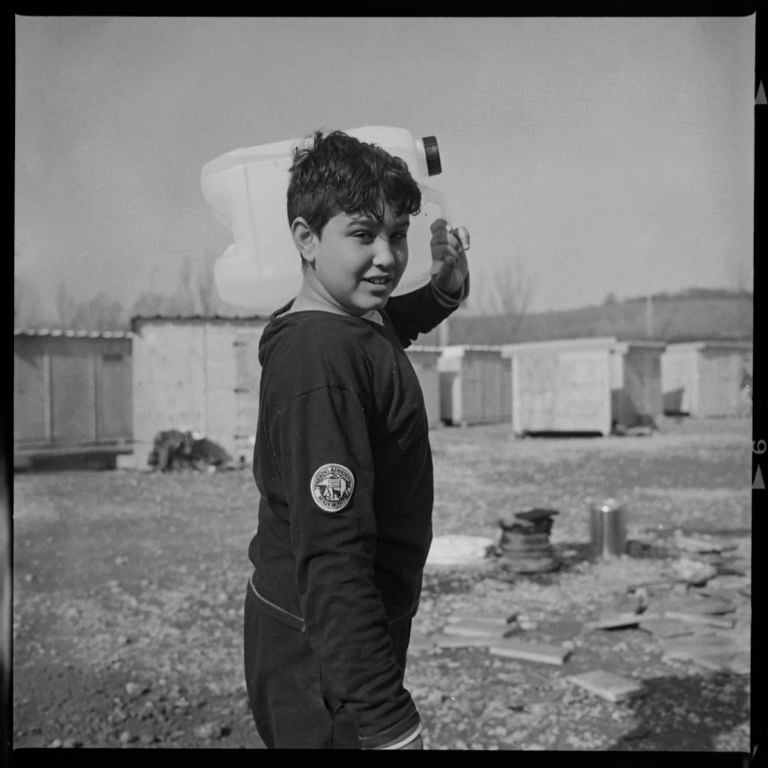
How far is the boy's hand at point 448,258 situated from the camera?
1.98m

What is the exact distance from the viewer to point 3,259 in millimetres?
2602

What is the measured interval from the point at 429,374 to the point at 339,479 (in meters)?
5.29

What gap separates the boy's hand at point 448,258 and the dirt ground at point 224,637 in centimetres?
151

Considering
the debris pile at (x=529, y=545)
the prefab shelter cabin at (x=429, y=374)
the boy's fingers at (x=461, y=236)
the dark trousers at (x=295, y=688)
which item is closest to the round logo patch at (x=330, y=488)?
the dark trousers at (x=295, y=688)

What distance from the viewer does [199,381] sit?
4.37 m

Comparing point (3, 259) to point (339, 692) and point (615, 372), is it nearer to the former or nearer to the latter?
point (339, 692)

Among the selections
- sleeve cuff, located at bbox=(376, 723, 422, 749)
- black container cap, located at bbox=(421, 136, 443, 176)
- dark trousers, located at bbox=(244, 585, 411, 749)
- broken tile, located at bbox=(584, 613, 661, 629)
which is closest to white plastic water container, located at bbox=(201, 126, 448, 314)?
black container cap, located at bbox=(421, 136, 443, 176)

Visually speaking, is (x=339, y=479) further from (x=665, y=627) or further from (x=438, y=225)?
(x=665, y=627)

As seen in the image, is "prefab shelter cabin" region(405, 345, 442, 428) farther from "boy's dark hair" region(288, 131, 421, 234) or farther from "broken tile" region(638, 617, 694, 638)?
"boy's dark hair" region(288, 131, 421, 234)

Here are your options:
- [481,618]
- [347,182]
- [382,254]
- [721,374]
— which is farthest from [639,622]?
[347,182]

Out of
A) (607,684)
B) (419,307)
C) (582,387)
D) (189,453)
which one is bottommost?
(607,684)

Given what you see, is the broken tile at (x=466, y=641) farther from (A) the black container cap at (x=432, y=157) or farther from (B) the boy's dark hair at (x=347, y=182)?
(B) the boy's dark hair at (x=347, y=182)
